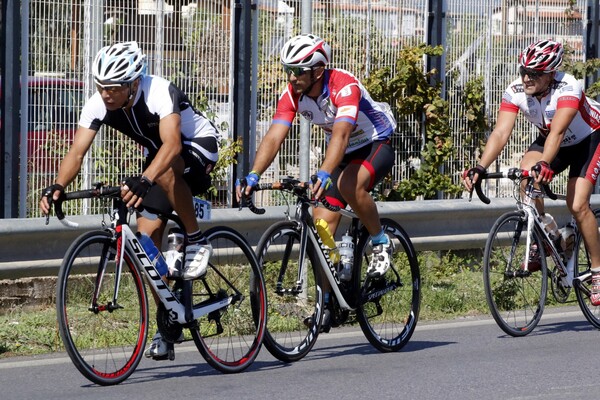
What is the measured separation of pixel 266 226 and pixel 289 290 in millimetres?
2192

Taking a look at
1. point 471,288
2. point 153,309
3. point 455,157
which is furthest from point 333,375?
point 455,157

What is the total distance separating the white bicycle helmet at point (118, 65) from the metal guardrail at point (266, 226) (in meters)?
1.96

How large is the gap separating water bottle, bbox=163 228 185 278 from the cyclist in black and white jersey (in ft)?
0.15

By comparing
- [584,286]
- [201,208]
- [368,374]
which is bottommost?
[368,374]

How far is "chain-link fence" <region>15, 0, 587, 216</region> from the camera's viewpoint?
1083cm

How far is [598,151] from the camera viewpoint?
9.38m

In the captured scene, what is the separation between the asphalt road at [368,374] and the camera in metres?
6.80

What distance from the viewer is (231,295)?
307 inches

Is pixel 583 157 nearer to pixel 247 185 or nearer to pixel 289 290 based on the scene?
pixel 289 290

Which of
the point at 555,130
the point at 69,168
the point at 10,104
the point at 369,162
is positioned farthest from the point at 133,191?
the point at 10,104

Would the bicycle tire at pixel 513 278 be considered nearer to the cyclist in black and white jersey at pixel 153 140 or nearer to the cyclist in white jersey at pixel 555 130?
the cyclist in white jersey at pixel 555 130

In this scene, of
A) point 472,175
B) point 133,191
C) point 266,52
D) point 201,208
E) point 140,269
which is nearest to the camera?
point 133,191

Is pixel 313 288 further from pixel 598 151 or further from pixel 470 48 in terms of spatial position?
pixel 470 48

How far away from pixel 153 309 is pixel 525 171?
2.78 meters
